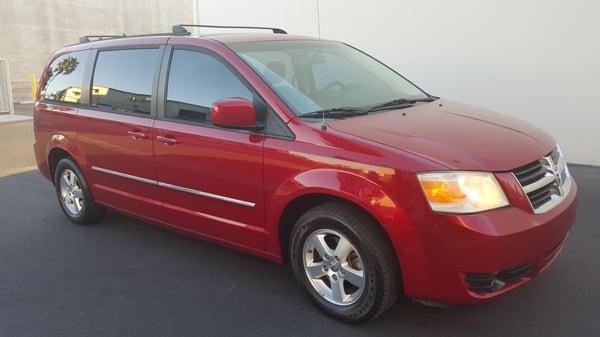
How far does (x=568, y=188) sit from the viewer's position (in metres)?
3.41

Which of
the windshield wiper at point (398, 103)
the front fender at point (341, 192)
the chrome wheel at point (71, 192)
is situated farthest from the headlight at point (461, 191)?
the chrome wheel at point (71, 192)

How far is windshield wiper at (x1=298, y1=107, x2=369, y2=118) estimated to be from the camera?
3.42m

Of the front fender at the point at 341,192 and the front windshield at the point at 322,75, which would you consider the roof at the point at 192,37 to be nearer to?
the front windshield at the point at 322,75

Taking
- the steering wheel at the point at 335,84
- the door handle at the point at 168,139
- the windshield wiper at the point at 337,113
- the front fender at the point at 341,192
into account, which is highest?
the steering wheel at the point at 335,84

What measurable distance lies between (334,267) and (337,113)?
0.95 meters

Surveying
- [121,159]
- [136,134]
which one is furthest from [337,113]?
[121,159]

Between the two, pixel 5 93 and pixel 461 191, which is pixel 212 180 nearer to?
pixel 461 191

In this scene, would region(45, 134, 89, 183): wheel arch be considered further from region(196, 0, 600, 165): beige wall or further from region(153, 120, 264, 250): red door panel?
region(196, 0, 600, 165): beige wall

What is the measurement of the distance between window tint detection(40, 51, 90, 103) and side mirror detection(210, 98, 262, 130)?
2179 millimetres

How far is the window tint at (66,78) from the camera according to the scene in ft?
16.6

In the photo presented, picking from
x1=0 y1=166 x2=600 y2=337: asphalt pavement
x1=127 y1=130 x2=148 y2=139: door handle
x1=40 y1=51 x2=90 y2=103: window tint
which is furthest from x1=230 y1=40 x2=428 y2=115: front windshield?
x1=40 y1=51 x2=90 y2=103: window tint

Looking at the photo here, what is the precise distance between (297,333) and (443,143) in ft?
4.52

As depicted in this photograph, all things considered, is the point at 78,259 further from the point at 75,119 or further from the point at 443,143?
the point at 443,143

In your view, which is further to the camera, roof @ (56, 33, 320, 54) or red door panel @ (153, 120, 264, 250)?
roof @ (56, 33, 320, 54)
